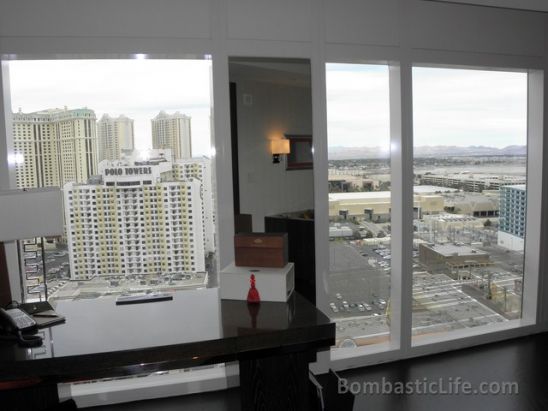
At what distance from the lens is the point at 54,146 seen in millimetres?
3043

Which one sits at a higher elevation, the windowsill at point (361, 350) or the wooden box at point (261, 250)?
the wooden box at point (261, 250)

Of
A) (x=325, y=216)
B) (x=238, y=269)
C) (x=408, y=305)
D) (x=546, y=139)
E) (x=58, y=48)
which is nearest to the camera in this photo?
(x=238, y=269)

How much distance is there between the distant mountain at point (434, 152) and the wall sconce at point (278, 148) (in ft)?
1.19

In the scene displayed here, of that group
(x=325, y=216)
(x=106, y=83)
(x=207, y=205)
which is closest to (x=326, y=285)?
(x=325, y=216)

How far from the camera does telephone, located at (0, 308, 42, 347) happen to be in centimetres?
173

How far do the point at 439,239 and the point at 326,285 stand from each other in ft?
3.85

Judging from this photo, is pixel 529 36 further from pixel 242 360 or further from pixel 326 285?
pixel 242 360

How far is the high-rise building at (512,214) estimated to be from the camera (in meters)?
4.04

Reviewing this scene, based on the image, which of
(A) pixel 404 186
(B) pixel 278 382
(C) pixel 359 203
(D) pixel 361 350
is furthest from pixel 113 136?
(D) pixel 361 350

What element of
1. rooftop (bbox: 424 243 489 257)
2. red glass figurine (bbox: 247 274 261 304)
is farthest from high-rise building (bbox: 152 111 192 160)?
rooftop (bbox: 424 243 489 257)

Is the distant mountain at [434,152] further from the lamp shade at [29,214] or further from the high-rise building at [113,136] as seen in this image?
the lamp shade at [29,214]

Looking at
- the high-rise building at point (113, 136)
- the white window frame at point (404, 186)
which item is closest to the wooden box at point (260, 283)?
the white window frame at point (404, 186)

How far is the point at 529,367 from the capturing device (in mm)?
3396

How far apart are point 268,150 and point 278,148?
78mm
